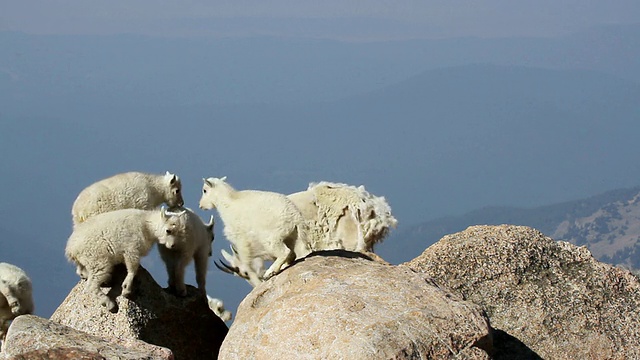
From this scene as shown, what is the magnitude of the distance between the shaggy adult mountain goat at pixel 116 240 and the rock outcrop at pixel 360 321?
4.28ft

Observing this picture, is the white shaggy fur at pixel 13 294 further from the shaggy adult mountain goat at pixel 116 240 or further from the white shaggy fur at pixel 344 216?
the white shaggy fur at pixel 344 216

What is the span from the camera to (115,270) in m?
10.1

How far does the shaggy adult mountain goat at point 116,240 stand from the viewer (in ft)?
31.6

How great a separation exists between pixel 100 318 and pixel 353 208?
508 centimetres

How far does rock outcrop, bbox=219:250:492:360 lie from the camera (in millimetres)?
7793

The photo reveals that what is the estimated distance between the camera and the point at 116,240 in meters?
9.60

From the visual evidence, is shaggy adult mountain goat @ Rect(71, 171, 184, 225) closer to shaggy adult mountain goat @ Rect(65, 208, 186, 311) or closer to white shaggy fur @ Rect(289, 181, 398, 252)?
shaggy adult mountain goat @ Rect(65, 208, 186, 311)

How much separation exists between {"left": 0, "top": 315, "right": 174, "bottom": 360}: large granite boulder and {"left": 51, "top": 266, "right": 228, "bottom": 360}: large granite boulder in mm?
1392

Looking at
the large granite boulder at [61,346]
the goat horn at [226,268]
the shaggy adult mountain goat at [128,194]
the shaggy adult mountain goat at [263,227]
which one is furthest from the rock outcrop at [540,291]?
the large granite boulder at [61,346]

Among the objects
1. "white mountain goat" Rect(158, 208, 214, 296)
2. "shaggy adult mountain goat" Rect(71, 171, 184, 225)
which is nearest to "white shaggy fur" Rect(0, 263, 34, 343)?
"shaggy adult mountain goat" Rect(71, 171, 184, 225)

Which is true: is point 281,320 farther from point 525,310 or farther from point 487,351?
point 525,310

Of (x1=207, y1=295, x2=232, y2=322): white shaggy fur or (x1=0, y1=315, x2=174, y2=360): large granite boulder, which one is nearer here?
(x1=0, y1=315, x2=174, y2=360): large granite boulder

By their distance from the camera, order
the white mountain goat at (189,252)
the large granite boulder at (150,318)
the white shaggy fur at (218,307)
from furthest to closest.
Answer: the white shaggy fur at (218,307) < the white mountain goat at (189,252) < the large granite boulder at (150,318)

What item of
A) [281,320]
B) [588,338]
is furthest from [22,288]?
[588,338]
